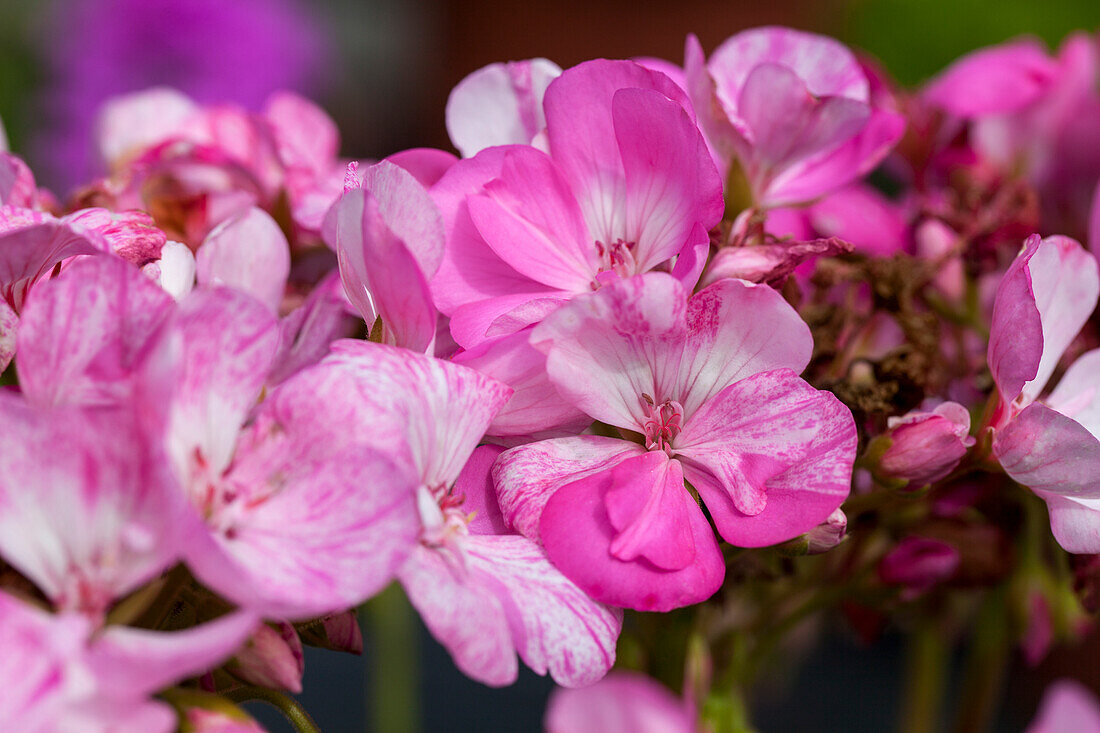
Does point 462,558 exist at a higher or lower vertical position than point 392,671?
higher

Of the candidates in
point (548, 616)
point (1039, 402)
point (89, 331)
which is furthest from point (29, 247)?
point (1039, 402)

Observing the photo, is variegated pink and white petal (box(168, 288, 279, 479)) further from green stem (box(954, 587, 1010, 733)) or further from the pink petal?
green stem (box(954, 587, 1010, 733))

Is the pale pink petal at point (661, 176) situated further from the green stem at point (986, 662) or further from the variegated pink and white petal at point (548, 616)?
the green stem at point (986, 662)

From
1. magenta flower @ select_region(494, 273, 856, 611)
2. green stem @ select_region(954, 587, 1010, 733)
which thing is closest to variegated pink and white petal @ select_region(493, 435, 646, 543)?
magenta flower @ select_region(494, 273, 856, 611)

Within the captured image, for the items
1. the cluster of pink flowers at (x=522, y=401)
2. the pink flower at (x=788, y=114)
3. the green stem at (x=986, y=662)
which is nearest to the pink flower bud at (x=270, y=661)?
the cluster of pink flowers at (x=522, y=401)

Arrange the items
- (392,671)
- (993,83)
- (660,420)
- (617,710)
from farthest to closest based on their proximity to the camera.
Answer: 1. (392,671)
2. (993,83)
3. (660,420)
4. (617,710)

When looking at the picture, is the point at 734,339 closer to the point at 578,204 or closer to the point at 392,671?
the point at 578,204
